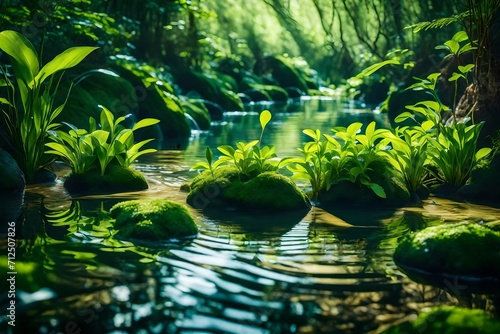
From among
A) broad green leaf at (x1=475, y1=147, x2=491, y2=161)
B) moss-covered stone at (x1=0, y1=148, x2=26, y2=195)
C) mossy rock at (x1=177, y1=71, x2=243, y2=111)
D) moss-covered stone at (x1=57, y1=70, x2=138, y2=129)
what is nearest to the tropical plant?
moss-covered stone at (x1=0, y1=148, x2=26, y2=195)

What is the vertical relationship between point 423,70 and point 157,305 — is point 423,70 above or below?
above

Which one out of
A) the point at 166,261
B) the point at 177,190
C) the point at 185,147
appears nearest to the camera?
the point at 166,261

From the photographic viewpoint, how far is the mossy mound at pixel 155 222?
509 centimetres

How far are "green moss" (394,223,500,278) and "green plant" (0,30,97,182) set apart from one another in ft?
12.0

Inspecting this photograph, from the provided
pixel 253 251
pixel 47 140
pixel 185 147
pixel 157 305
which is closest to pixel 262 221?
pixel 253 251

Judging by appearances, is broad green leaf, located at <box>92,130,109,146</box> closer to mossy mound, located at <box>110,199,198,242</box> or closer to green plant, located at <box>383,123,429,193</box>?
mossy mound, located at <box>110,199,198,242</box>

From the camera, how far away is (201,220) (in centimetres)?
585

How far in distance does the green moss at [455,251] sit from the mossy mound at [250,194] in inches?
75.2

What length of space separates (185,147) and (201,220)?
6350mm

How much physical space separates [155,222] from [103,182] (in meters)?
2.23

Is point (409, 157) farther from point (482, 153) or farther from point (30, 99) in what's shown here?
point (30, 99)

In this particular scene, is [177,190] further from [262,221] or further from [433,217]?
[433,217]

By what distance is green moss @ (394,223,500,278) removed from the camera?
14.1ft

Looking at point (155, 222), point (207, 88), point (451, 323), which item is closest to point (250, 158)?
point (155, 222)
